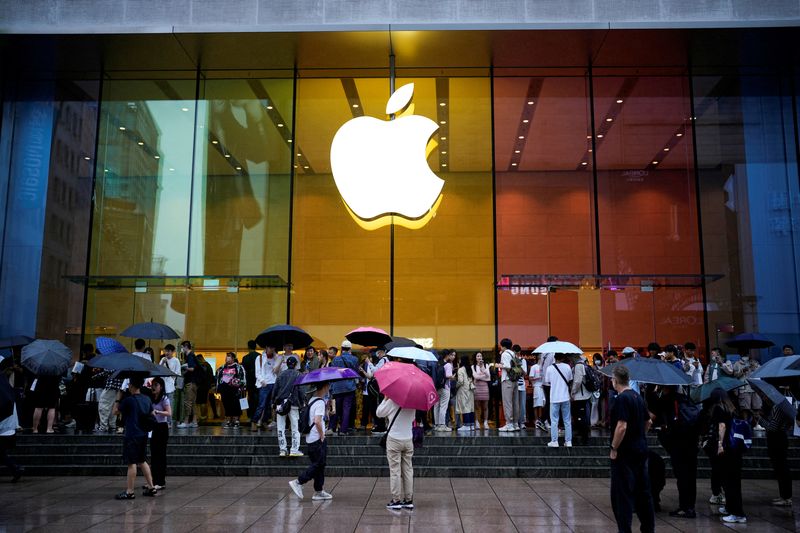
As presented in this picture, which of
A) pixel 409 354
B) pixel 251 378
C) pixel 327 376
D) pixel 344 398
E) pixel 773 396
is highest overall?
pixel 409 354

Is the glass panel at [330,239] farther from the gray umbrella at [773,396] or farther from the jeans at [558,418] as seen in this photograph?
the gray umbrella at [773,396]

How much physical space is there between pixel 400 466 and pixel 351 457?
358 centimetres

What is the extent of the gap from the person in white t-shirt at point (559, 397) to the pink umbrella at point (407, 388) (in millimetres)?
4294

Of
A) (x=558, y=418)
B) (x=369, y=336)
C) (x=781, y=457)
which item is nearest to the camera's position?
(x=781, y=457)

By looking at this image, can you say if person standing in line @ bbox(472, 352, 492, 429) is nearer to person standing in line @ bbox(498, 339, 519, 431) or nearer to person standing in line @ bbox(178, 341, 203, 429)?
person standing in line @ bbox(498, 339, 519, 431)

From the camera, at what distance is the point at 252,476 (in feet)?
41.0

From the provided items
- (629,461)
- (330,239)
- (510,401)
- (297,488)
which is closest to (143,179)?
(330,239)

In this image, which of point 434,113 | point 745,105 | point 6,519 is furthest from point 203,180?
point 745,105

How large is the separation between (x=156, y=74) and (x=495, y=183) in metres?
9.35

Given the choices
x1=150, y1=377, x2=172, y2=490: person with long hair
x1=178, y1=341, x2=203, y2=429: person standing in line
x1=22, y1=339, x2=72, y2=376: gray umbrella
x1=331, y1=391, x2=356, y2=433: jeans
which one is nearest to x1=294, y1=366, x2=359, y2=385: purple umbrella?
x1=150, y1=377, x2=172, y2=490: person with long hair

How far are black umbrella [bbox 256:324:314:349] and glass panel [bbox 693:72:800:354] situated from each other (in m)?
10.0

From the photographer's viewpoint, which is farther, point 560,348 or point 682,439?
point 560,348

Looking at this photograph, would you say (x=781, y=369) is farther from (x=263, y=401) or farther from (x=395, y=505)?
(x=263, y=401)

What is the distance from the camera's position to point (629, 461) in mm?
7520
